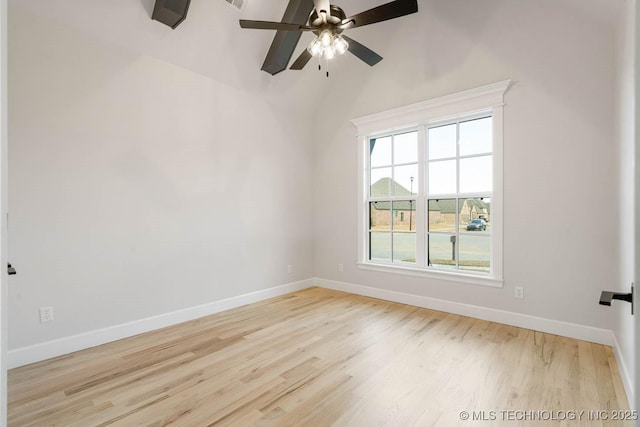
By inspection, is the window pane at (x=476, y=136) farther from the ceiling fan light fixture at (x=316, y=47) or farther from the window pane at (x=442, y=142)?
the ceiling fan light fixture at (x=316, y=47)

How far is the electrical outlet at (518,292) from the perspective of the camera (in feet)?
10.4

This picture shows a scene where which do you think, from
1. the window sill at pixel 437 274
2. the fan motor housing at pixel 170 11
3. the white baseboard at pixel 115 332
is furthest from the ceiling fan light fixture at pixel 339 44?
the white baseboard at pixel 115 332

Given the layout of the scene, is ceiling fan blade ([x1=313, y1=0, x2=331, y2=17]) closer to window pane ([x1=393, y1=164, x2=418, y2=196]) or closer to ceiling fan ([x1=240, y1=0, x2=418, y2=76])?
ceiling fan ([x1=240, y1=0, x2=418, y2=76])

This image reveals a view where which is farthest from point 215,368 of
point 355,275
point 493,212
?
point 493,212

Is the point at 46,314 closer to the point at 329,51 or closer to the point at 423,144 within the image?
the point at 329,51

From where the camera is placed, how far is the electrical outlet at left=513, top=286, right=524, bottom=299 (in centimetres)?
316

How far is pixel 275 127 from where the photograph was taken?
4.41 metres

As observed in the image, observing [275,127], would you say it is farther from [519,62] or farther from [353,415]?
[353,415]

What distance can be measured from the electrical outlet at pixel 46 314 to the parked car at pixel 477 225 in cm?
414

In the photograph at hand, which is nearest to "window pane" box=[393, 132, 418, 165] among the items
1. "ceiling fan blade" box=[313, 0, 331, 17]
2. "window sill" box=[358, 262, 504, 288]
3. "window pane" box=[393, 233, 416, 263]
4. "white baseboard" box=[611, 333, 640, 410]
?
"window pane" box=[393, 233, 416, 263]

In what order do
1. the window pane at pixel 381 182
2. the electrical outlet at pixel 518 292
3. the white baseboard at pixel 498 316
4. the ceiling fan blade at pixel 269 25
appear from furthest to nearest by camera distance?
1. the window pane at pixel 381 182
2. the electrical outlet at pixel 518 292
3. the white baseboard at pixel 498 316
4. the ceiling fan blade at pixel 269 25

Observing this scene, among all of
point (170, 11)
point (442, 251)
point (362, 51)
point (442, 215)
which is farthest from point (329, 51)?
point (442, 251)

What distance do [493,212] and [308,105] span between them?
2.99m

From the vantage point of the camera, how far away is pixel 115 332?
2902 mm
